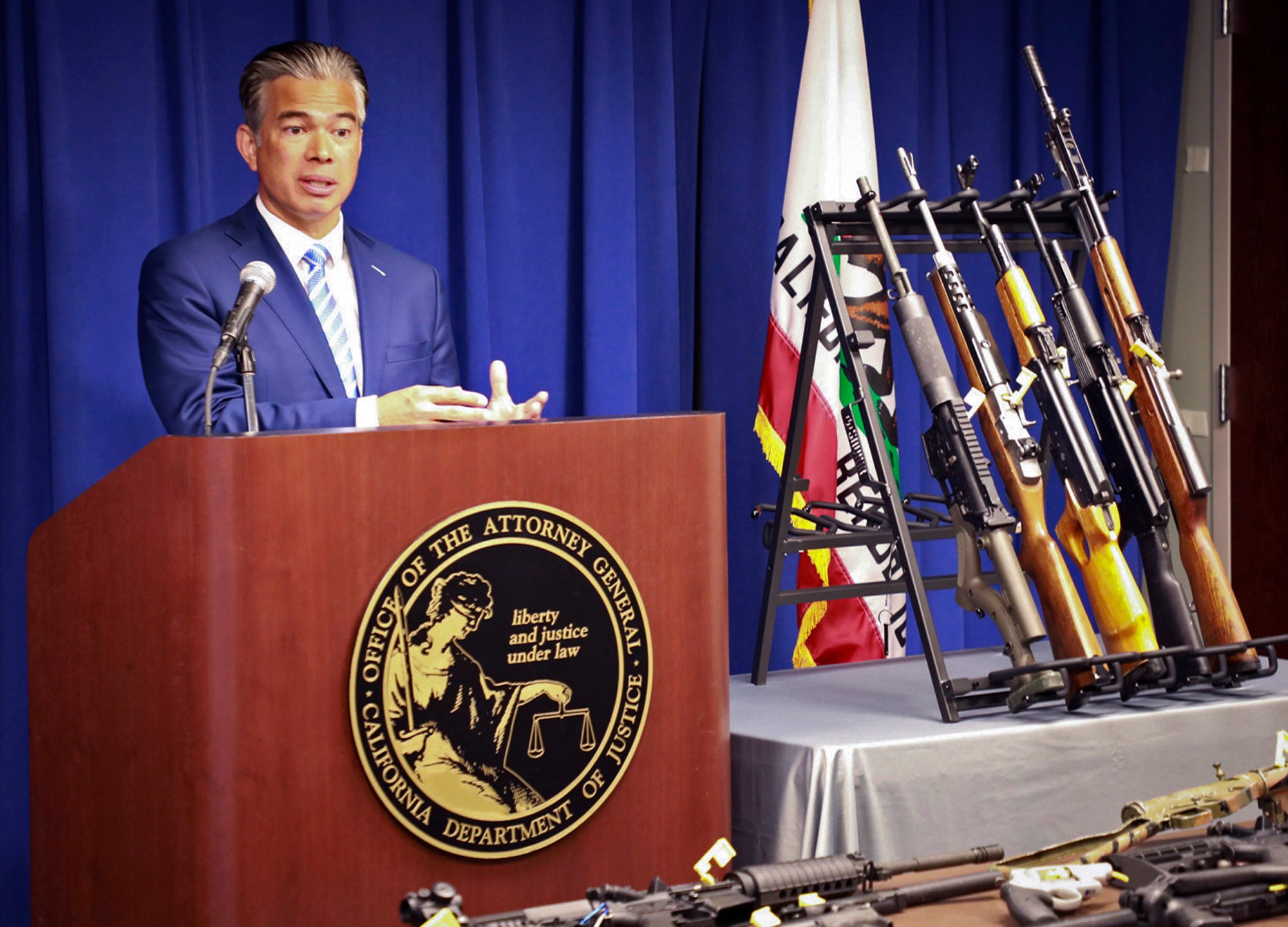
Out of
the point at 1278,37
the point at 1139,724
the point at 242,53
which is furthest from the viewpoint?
the point at 1278,37

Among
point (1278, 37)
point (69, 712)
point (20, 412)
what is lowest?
point (69, 712)

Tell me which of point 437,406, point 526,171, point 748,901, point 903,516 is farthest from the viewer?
point 526,171

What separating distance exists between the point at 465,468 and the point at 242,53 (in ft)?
5.79

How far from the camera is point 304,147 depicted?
2.67 metres

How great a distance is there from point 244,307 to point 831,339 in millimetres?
1809

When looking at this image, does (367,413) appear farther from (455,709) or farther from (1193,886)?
(1193,886)

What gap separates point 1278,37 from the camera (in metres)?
3.95

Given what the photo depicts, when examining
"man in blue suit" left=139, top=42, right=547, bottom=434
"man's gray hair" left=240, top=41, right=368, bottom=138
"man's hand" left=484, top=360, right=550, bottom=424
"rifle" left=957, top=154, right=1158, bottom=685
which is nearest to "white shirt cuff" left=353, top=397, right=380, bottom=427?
"man's hand" left=484, top=360, right=550, bottom=424

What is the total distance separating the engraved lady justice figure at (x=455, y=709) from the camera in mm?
1700

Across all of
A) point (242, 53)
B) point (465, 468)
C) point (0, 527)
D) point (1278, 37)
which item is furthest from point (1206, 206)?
point (0, 527)

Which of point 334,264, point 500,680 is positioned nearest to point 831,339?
point 334,264

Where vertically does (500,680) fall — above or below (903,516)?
below

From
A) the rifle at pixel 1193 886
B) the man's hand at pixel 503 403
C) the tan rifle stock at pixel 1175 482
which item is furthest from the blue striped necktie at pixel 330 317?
the rifle at pixel 1193 886

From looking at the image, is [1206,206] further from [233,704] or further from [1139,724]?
[233,704]
